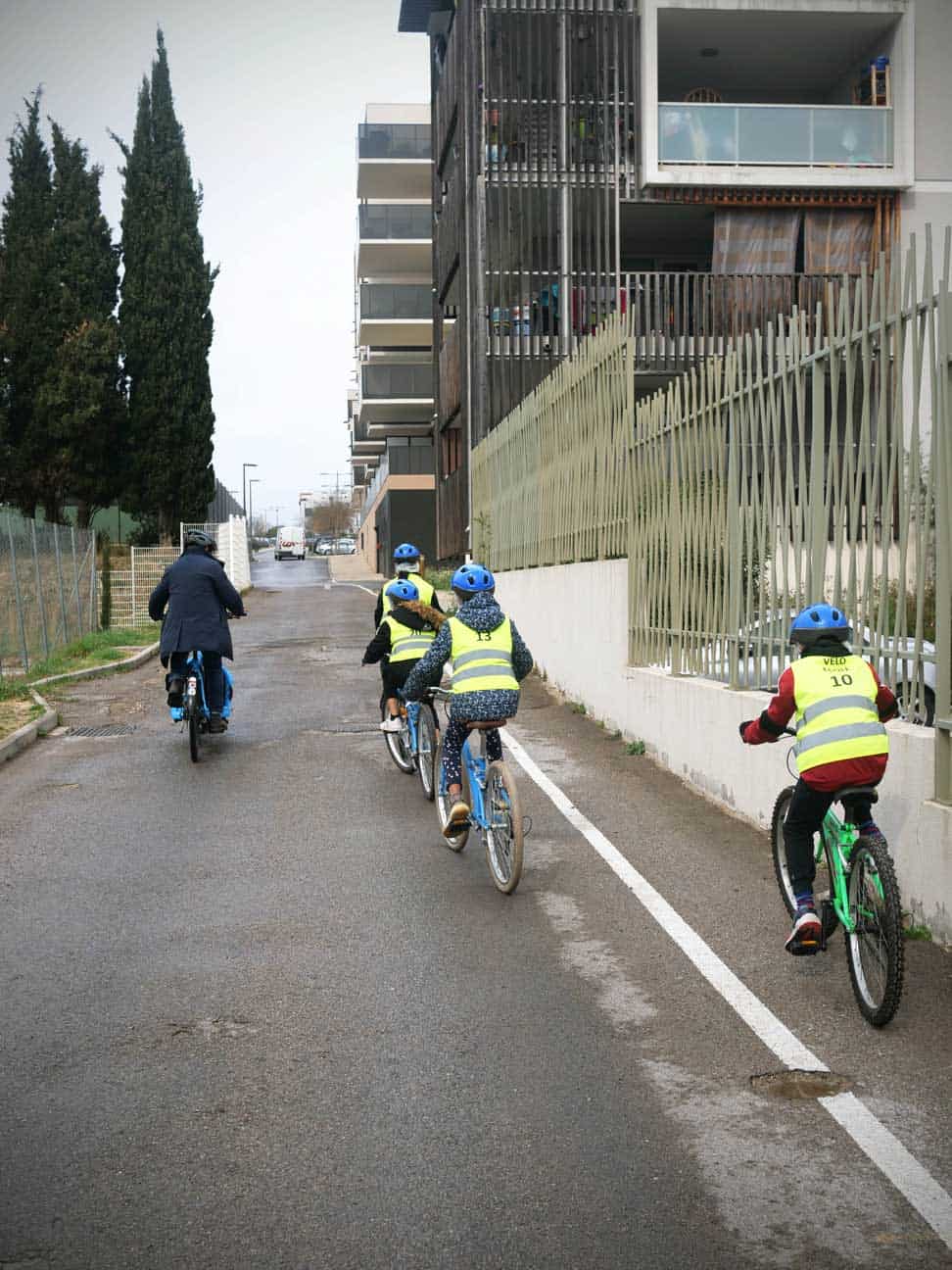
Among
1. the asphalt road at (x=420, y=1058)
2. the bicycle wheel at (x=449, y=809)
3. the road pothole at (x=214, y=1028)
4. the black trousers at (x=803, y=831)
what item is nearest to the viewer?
the asphalt road at (x=420, y=1058)

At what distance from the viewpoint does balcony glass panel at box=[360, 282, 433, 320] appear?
5541 cm

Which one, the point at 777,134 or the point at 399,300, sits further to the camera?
the point at 399,300

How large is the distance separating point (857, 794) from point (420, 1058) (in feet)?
6.34

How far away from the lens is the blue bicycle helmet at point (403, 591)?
1037 cm

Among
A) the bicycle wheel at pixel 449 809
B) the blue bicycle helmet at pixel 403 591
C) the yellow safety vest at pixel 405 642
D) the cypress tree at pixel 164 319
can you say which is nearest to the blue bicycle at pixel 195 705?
the yellow safety vest at pixel 405 642

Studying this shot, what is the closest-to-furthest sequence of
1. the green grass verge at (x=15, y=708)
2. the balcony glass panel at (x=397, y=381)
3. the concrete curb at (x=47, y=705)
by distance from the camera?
the concrete curb at (x=47, y=705) < the green grass verge at (x=15, y=708) < the balcony glass panel at (x=397, y=381)

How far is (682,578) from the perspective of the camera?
10.6 m

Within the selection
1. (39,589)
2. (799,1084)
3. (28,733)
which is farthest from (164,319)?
(799,1084)

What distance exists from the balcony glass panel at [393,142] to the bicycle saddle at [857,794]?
5081 cm

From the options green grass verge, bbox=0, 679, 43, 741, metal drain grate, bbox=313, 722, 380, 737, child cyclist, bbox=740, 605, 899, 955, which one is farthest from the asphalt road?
green grass verge, bbox=0, 679, 43, 741

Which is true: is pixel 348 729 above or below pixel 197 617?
below

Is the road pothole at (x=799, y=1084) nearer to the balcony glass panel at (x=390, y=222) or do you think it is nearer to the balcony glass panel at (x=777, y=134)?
the balcony glass panel at (x=777, y=134)

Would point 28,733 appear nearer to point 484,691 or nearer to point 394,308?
point 484,691

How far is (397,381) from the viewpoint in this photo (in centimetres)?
5500
